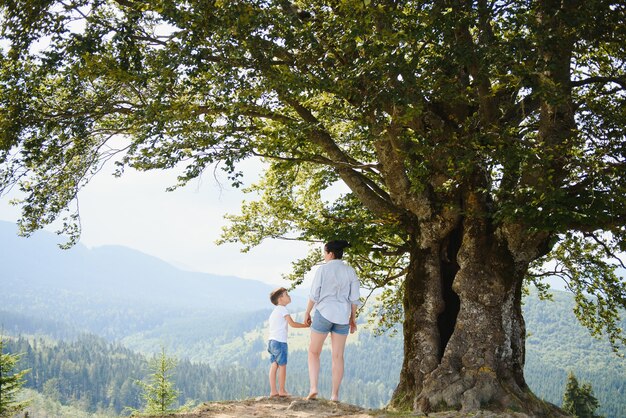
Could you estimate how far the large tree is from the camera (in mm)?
10797

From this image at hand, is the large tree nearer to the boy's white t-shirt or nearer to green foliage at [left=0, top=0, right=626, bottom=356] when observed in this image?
green foliage at [left=0, top=0, right=626, bottom=356]

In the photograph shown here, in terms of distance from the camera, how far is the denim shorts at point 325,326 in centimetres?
1064

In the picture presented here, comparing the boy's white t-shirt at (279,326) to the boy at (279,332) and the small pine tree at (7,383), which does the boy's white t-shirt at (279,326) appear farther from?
the small pine tree at (7,383)

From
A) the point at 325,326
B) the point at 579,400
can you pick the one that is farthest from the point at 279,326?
the point at 579,400

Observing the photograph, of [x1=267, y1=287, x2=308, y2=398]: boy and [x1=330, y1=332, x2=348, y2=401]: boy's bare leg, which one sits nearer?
[x1=330, y1=332, x2=348, y2=401]: boy's bare leg

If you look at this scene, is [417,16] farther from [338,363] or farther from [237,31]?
[338,363]

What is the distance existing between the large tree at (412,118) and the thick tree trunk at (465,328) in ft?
0.14

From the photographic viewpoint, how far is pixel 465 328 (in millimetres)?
12648

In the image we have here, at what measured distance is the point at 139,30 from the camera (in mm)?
12617

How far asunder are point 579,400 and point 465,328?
4108cm

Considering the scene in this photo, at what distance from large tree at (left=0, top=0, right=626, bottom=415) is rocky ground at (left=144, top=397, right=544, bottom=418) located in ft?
3.18

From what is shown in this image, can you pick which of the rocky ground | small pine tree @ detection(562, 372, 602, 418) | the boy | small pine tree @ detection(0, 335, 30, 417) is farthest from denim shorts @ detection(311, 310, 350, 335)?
small pine tree @ detection(562, 372, 602, 418)

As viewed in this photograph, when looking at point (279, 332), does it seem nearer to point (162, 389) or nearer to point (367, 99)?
point (367, 99)

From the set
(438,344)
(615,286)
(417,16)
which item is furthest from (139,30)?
(615,286)
